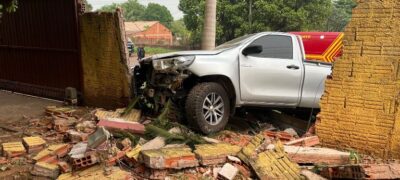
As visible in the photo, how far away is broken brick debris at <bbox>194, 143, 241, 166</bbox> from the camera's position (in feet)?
17.8

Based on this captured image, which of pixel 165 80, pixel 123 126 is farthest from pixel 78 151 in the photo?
pixel 165 80

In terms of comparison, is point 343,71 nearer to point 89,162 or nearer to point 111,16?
point 89,162

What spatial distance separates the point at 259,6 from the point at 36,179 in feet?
108

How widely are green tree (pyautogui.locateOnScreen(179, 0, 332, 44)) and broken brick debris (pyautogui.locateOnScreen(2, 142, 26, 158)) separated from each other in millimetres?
31420

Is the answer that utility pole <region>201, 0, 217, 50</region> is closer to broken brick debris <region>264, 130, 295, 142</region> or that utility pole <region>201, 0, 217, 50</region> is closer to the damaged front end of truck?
the damaged front end of truck

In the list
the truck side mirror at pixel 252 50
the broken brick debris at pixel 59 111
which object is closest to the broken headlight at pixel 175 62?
the truck side mirror at pixel 252 50

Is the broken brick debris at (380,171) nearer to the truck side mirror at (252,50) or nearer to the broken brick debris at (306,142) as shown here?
the broken brick debris at (306,142)

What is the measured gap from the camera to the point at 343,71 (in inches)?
236

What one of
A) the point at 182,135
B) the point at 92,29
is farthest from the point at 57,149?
the point at 92,29

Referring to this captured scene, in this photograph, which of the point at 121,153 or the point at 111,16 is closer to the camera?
the point at 121,153

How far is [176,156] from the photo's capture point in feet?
17.4

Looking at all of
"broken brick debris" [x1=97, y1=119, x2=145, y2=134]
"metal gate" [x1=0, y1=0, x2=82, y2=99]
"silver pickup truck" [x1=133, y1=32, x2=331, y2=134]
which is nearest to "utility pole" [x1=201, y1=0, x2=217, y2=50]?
"metal gate" [x1=0, y1=0, x2=82, y2=99]

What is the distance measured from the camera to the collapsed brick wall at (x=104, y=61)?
28.5 ft

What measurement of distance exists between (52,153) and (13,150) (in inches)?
28.0
